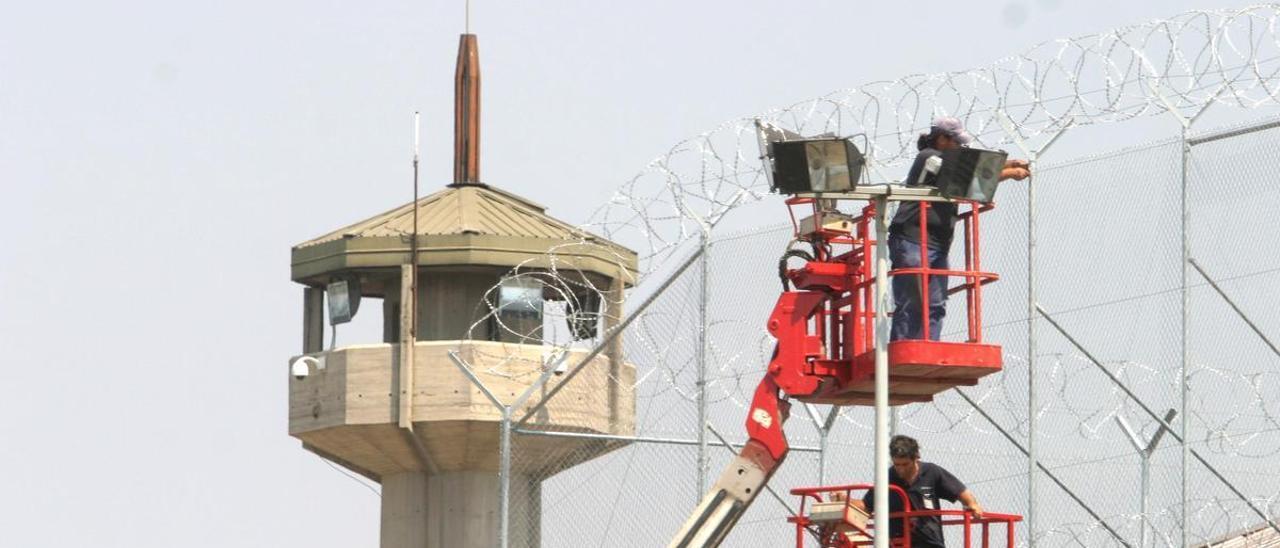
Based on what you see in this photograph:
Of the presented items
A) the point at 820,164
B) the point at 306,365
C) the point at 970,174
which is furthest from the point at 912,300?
the point at 306,365

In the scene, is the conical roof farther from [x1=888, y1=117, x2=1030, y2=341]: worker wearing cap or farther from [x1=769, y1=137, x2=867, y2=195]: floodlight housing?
[x1=769, y1=137, x2=867, y2=195]: floodlight housing

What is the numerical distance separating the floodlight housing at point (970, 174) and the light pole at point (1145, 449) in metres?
2.72

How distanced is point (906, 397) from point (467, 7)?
12516 millimetres

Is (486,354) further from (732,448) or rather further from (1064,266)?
(1064,266)

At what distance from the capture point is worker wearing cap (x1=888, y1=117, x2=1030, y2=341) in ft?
54.4

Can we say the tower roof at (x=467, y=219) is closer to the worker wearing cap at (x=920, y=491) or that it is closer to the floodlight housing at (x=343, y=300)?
the floodlight housing at (x=343, y=300)

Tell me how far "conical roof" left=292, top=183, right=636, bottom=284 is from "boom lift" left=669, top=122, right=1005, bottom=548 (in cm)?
780

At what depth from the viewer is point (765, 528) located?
21125 mm

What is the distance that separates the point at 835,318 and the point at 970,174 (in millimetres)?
1739

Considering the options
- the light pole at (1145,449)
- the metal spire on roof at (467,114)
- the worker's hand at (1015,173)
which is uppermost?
the metal spire on roof at (467,114)

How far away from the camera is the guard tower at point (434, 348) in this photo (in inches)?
1010

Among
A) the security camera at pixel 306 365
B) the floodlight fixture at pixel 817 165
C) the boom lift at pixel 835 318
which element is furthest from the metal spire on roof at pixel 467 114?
the floodlight fixture at pixel 817 165

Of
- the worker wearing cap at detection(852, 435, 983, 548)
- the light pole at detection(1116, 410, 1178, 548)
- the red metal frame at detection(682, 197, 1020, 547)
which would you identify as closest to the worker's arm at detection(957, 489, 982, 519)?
the worker wearing cap at detection(852, 435, 983, 548)

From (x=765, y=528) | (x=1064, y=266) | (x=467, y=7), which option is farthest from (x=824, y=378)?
(x=467, y=7)
